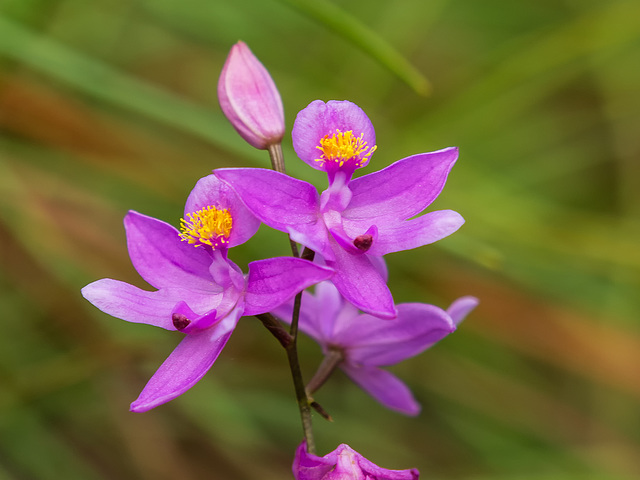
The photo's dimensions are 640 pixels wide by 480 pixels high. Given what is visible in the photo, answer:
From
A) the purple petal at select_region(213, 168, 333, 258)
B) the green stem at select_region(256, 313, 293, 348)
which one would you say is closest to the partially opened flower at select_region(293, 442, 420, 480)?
the green stem at select_region(256, 313, 293, 348)

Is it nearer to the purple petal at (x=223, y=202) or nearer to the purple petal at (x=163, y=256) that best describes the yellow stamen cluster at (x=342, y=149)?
the purple petal at (x=223, y=202)

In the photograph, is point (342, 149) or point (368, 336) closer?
point (342, 149)

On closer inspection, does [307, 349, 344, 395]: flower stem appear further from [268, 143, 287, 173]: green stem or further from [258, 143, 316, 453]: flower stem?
[268, 143, 287, 173]: green stem

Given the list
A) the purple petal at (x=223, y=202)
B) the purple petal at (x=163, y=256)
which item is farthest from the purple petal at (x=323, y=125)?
the purple petal at (x=163, y=256)

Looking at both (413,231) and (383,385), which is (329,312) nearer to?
(383,385)

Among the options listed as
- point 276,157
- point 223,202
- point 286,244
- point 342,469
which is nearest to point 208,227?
point 223,202

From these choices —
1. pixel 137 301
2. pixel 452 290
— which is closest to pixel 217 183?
pixel 137 301

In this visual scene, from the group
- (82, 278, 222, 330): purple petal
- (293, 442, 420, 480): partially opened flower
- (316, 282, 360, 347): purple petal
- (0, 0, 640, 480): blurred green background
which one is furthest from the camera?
(0, 0, 640, 480): blurred green background
